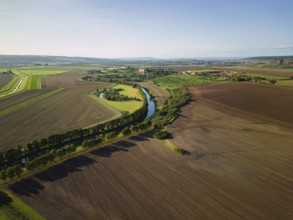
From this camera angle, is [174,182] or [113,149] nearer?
[174,182]

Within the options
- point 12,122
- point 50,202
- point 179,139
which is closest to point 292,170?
point 179,139

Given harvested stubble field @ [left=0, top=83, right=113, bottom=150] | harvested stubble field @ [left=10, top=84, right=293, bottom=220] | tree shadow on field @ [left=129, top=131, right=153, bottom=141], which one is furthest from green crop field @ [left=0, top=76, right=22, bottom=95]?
harvested stubble field @ [left=10, top=84, right=293, bottom=220]

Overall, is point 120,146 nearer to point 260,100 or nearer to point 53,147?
point 53,147

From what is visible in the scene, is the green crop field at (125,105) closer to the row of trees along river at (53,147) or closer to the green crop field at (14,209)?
the row of trees along river at (53,147)

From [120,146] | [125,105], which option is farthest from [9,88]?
[120,146]

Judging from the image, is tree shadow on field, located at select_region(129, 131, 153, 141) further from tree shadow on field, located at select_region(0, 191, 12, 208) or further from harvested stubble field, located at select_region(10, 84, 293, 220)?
tree shadow on field, located at select_region(0, 191, 12, 208)

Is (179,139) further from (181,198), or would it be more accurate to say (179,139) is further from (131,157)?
(181,198)
